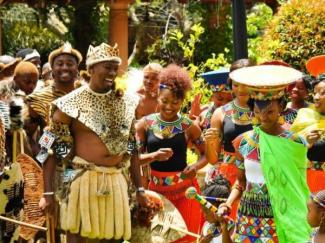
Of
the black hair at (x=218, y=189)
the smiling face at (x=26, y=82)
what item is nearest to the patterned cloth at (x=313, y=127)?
the black hair at (x=218, y=189)

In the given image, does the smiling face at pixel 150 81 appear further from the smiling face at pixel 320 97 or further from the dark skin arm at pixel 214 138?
the smiling face at pixel 320 97

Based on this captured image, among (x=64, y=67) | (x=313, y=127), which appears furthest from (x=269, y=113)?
(x=64, y=67)

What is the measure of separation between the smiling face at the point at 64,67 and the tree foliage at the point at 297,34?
209 inches

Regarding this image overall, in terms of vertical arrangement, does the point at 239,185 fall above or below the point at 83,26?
above

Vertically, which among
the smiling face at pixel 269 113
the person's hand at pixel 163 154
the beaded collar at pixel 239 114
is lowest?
the person's hand at pixel 163 154

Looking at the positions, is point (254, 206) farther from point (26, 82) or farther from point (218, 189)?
point (26, 82)

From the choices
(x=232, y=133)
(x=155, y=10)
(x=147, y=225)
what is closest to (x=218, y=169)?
(x=232, y=133)

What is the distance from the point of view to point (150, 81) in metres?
10.2

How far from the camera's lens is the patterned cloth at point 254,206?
7246 millimetres

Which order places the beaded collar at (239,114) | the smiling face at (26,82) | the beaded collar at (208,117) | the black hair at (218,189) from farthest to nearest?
the smiling face at (26,82), the beaded collar at (208,117), the beaded collar at (239,114), the black hair at (218,189)

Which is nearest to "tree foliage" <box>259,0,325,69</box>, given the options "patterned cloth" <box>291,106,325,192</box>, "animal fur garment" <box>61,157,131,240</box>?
"patterned cloth" <box>291,106,325,192</box>

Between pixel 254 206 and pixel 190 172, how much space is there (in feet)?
5.77

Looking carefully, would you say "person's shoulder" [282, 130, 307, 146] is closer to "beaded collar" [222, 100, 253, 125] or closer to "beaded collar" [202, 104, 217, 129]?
"beaded collar" [222, 100, 253, 125]

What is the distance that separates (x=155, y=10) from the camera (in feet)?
86.8
